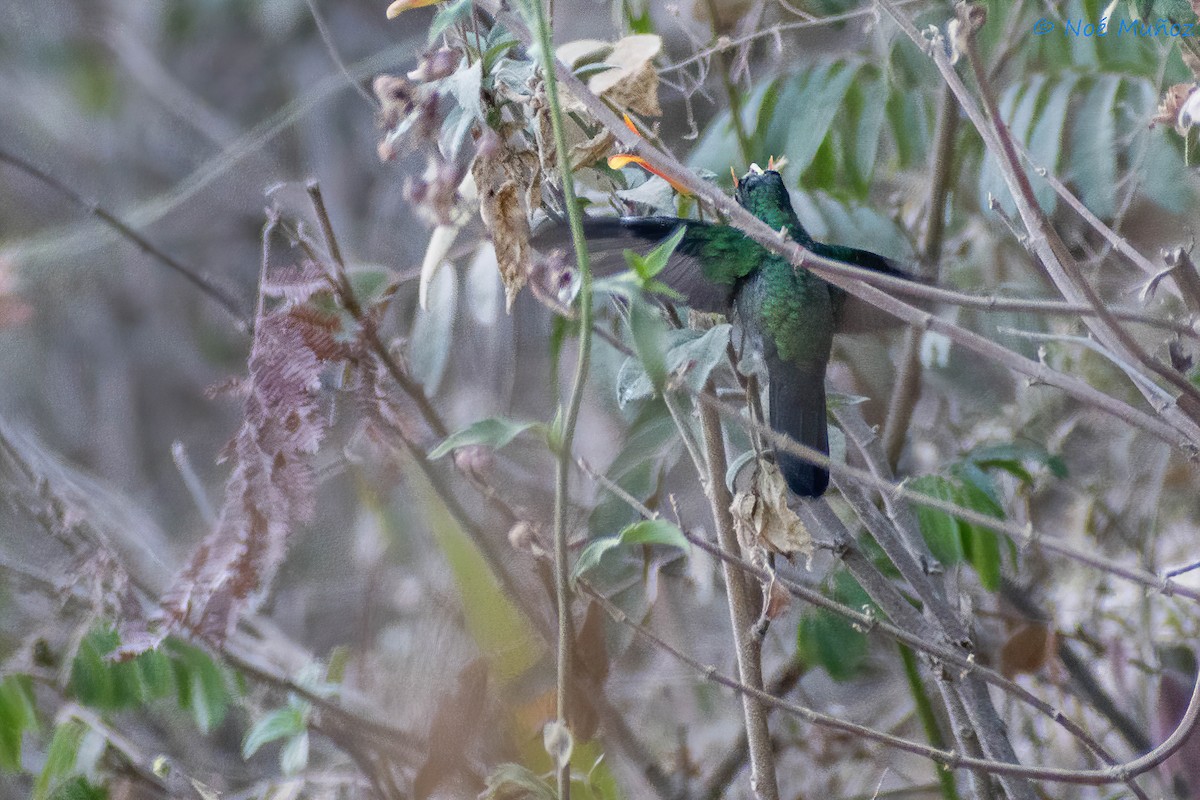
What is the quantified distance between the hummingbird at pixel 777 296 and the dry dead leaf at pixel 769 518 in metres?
0.18

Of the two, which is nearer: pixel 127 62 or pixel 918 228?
pixel 918 228

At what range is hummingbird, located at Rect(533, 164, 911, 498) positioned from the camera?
4.48 feet

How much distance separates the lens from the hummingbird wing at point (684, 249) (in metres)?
1.10

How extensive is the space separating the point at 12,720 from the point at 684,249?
1.16m

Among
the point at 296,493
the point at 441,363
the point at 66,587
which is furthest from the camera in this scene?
the point at 66,587

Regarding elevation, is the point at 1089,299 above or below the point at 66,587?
below

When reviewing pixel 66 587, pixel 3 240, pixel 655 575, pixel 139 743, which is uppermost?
pixel 3 240

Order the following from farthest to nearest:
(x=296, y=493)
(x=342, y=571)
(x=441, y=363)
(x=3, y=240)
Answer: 1. (x=3, y=240)
2. (x=342, y=571)
3. (x=441, y=363)
4. (x=296, y=493)

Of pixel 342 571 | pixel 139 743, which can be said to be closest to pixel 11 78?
pixel 342 571

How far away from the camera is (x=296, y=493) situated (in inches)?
44.4

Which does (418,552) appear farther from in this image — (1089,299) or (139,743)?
(1089,299)

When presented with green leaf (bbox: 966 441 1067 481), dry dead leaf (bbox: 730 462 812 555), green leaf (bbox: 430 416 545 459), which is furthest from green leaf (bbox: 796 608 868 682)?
green leaf (bbox: 430 416 545 459)

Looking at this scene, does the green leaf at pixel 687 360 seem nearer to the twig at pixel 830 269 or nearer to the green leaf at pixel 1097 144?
the twig at pixel 830 269

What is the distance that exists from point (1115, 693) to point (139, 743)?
2.11 m
